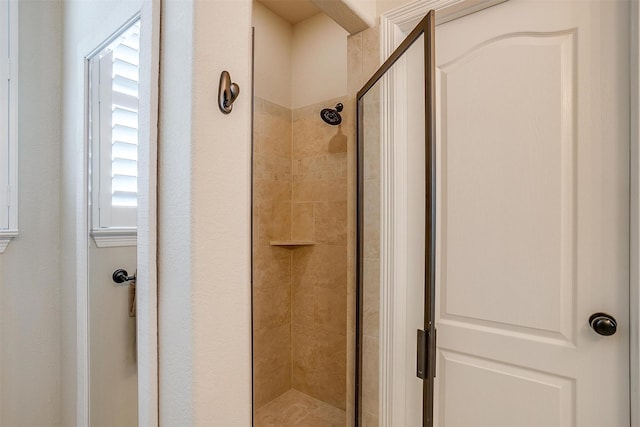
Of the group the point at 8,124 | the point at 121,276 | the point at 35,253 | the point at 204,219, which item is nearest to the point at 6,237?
the point at 35,253

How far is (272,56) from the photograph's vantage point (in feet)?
6.69

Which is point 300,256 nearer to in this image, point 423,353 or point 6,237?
point 423,353

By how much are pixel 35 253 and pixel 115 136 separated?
557 millimetres

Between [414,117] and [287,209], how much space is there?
1.28 metres

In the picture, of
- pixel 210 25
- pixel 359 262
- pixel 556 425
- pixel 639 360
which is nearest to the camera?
→ pixel 210 25

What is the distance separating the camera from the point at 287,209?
212 cm

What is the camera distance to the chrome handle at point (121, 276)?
77 centimetres

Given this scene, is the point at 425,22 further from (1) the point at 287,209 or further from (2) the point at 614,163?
(1) the point at 287,209

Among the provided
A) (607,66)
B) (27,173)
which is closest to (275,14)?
(27,173)

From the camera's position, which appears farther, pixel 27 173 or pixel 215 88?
pixel 27 173

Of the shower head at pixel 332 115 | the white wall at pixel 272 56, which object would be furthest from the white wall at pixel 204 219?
the white wall at pixel 272 56

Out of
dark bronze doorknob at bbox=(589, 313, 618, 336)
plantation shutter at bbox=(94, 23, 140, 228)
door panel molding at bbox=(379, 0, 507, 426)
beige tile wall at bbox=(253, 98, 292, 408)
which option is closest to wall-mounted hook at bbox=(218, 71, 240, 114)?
plantation shutter at bbox=(94, 23, 140, 228)

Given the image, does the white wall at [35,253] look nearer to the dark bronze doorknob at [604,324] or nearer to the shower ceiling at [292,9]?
the shower ceiling at [292,9]

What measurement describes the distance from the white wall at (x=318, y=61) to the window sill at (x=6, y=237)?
62.8 inches
